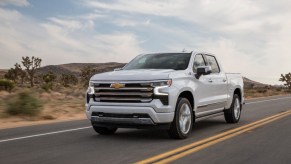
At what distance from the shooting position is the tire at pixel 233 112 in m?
13.1

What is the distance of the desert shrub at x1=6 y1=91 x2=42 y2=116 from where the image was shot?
16250 millimetres

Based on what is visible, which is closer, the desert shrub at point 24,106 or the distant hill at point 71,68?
the desert shrub at point 24,106

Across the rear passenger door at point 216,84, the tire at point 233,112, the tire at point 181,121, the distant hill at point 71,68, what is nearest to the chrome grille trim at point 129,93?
the tire at point 181,121

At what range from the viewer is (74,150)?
26.5 feet

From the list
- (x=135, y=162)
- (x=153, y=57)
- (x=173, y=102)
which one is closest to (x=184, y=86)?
(x=173, y=102)

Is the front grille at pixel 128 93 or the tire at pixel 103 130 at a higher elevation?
the front grille at pixel 128 93

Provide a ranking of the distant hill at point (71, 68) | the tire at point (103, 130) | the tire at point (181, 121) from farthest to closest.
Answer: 1. the distant hill at point (71, 68)
2. the tire at point (103, 130)
3. the tire at point (181, 121)

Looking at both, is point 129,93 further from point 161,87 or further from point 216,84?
point 216,84

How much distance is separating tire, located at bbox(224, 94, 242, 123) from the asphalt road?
1.28 meters

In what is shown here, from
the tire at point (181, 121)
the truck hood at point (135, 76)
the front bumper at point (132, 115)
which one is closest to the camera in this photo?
the front bumper at point (132, 115)

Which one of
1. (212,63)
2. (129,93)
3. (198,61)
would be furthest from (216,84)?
(129,93)

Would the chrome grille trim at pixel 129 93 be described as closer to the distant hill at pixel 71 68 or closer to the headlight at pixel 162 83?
the headlight at pixel 162 83

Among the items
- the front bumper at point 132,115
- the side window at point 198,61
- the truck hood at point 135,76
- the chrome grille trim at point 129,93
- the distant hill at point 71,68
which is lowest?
the front bumper at point 132,115

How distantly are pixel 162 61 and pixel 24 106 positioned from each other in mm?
7398
